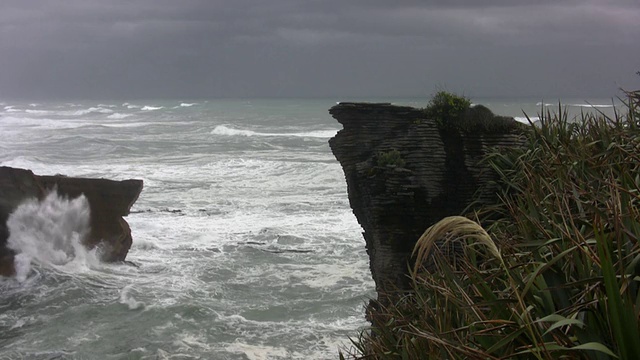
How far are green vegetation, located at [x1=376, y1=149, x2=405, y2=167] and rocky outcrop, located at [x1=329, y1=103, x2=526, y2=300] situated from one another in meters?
0.01

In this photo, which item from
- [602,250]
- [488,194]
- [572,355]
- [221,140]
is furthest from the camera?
[221,140]

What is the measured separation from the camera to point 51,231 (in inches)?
640

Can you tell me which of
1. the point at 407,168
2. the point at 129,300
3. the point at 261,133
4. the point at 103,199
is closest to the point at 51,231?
the point at 103,199

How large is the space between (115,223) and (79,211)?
2.74 feet

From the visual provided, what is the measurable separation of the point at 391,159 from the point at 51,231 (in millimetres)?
9144

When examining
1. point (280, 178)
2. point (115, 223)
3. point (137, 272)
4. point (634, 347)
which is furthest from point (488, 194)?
point (280, 178)

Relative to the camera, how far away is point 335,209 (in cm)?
2198

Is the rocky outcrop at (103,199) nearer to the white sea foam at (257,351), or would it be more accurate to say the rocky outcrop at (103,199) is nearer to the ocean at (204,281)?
the ocean at (204,281)

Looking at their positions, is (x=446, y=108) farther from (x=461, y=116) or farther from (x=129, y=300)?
(x=129, y=300)

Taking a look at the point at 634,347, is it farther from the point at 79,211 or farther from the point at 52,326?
the point at 79,211

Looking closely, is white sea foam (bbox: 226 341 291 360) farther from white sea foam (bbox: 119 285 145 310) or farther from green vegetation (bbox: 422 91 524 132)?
green vegetation (bbox: 422 91 524 132)

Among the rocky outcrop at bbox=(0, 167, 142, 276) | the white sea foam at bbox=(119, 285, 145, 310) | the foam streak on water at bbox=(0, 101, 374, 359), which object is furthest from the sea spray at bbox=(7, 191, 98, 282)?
the white sea foam at bbox=(119, 285, 145, 310)

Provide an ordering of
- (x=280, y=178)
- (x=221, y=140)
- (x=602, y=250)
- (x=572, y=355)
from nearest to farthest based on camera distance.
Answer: (x=602, y=250), (x=572, y=355), (x=280, y=178), (x=221, y=140)

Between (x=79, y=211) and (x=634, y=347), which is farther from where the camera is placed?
(x=79, y=211)
